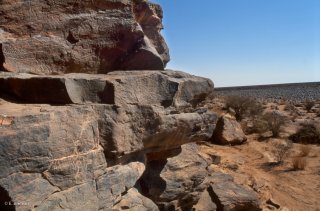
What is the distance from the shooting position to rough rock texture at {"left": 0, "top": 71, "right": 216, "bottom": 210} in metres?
2.54

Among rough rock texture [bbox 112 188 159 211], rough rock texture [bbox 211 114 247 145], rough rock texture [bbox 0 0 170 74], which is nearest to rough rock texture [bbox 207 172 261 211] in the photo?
rough rock texture [bbox 112 188 159 211]

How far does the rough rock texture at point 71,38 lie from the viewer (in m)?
3.71

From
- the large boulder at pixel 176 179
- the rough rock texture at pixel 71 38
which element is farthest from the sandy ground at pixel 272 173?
the rough rock texture at pixel 71 38

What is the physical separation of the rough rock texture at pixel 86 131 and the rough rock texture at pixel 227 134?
20.7 ft

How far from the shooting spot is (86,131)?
3.04 metres

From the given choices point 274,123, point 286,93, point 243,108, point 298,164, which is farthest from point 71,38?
point 286,93

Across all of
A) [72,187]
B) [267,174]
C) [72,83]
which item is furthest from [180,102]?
[267,174]

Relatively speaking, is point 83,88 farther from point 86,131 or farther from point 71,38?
point 71,38

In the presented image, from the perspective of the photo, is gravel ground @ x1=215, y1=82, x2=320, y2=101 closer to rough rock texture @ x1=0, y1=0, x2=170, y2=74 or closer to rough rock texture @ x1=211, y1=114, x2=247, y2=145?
rough rock texture @ x1=211, y1=114, x2=247, y2=145

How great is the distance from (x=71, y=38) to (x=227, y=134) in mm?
7386

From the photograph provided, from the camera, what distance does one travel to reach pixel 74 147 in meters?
2.91

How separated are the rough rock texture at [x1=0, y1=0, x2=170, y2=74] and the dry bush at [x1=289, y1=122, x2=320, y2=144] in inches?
349

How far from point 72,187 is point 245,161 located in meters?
6.90

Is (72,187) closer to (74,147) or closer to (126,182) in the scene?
(74,147)
